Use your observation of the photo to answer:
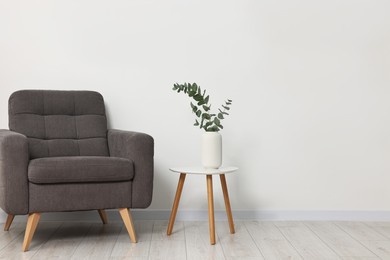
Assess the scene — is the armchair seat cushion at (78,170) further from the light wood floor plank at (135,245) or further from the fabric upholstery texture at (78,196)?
the light wood floor plank at (135,245)

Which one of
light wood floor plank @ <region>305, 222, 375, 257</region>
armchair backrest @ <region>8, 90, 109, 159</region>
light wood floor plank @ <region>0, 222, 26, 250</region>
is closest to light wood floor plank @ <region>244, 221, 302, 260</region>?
light wood floor plank @ <region>305, 222, 375, 257</region>

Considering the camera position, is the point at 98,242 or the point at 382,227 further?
the point at 382,227

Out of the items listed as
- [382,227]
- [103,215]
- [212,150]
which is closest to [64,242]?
[103,215]

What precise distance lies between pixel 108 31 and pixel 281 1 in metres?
1.20

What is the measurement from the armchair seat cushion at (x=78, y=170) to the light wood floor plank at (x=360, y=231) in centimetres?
139

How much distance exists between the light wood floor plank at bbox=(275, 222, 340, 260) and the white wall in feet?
1.04

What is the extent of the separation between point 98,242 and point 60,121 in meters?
0.87

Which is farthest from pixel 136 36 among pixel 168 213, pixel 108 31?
pixel 168 213

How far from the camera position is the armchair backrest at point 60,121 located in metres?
3.57

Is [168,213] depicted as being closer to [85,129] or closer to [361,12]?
[85,129]

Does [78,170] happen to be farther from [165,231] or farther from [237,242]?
[237,242]

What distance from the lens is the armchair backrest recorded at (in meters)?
3.57

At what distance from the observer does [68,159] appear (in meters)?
3.07

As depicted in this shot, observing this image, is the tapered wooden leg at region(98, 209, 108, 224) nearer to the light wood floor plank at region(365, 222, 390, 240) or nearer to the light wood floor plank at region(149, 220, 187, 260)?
the light wood floor plank at region(149, 220, 187, 260)
